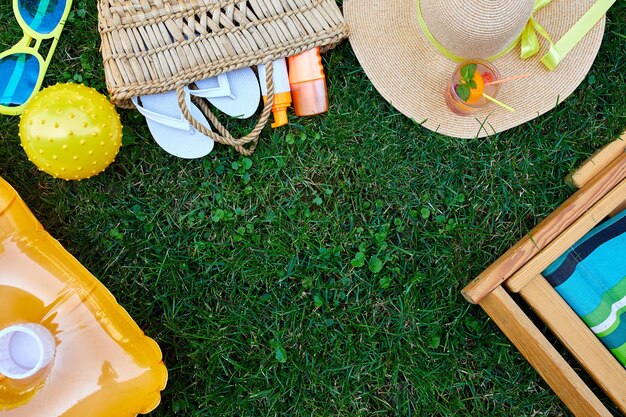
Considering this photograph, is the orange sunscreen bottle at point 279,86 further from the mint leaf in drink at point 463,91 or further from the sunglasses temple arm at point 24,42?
the sunglasses temple arm at point 24,42

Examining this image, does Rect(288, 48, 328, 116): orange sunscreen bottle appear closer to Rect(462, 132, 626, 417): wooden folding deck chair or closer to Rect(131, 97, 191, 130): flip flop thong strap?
Rect(131, 97, 191, 130): flip flop thong strap

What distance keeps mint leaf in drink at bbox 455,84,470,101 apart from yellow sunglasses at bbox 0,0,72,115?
1300 millimetres

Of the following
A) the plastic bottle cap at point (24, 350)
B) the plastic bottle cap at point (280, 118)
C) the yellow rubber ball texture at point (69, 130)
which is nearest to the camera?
the plastic bottle cap at point (24, 350)

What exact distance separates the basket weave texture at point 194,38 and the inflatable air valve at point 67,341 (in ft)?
1.73

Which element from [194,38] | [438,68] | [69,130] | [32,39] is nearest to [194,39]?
[194,38]

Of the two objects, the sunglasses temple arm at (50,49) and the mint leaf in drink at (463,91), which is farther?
the sunglasses temple arm at (50,49)

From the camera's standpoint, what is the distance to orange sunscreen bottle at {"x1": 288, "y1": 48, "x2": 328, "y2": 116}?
1781 millimetres

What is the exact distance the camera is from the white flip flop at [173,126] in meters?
1.77

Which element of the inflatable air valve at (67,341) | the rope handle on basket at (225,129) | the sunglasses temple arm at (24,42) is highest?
the rope handle on basket at (225,129)

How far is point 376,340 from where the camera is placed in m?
1.85

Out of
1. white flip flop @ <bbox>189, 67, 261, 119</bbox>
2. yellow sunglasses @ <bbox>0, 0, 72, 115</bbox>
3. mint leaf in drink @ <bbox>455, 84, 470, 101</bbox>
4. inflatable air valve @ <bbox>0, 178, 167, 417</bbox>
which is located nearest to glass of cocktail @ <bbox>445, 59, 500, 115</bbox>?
mint leaf in drink @ <bbox>455, 84, 470, 101</bbox>

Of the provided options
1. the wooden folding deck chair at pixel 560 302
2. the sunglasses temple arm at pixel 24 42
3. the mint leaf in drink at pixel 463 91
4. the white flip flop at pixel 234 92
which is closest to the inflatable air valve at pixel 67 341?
the sunglasses temple arm at pixel 24 42

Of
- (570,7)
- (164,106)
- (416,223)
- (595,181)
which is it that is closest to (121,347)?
(164,106)

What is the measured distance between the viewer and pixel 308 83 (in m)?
1.80
